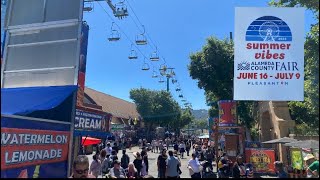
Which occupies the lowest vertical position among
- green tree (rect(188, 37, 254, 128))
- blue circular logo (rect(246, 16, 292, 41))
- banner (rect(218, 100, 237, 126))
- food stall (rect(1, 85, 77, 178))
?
food stall (rect(1, 85, 77, 178))

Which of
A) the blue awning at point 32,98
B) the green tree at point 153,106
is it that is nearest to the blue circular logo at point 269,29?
the blue awning at point 32,98

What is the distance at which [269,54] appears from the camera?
521cm

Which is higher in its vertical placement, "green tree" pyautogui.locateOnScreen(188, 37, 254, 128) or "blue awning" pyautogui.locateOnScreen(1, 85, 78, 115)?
"green tree" pyautogui.locateOnScreen(188, 37, 254, 128)

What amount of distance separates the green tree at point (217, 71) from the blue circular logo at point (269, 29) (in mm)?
24910

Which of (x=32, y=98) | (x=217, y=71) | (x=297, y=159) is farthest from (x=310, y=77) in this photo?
(x=217, y=71)

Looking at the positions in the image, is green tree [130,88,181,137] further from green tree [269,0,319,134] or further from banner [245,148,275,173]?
banner [245,148,275,173]

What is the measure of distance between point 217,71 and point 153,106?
30501mm

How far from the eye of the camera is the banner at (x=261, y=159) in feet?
57.7

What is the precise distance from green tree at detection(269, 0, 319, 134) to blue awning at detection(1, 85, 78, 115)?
17.3 ft

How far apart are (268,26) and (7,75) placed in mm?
7109

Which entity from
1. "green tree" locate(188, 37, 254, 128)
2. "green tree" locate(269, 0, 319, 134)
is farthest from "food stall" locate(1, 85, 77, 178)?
"green tree" locate(188, 37, 254, 128)

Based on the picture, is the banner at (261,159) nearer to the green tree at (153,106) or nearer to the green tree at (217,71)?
the green tree at (217,71)

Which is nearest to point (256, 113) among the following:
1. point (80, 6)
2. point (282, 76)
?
point (80, 6)

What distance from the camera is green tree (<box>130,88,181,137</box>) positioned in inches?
2340
